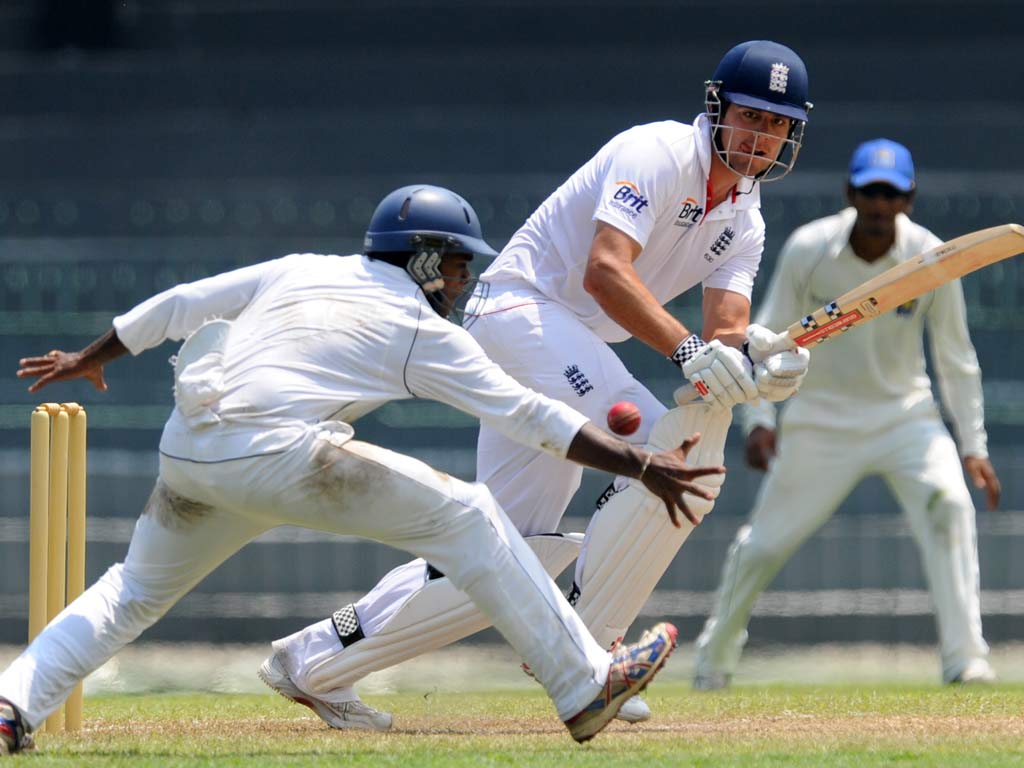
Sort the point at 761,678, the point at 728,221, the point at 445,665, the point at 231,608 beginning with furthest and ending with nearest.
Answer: the point at 231,608 < the point at 445,665 < the point at 761,678 < the point at 728,221

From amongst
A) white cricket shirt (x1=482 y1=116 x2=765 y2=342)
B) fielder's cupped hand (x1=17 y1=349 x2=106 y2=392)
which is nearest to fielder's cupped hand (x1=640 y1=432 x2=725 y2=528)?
white cricket shirt (x1=482 y1=116 x2=765 y2=342)

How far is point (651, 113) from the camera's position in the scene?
14211 mm

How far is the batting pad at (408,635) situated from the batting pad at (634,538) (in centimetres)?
30

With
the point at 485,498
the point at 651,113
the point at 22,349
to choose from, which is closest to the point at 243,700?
the point at 485,498

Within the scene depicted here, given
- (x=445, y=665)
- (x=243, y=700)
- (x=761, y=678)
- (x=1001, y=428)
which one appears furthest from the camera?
(x=1001, y=428)

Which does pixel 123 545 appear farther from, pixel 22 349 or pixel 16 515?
pixel 22 349

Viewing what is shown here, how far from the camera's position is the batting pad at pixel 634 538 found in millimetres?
4930

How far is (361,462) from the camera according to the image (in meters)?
4.32

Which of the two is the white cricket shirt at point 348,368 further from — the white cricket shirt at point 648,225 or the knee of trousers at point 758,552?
the knee of trousers at point 758,552

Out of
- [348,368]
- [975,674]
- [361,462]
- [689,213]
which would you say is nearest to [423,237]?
[348,368]

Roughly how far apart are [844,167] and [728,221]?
28.2 ft

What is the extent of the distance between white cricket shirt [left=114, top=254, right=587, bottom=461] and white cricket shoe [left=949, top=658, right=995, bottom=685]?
293cm

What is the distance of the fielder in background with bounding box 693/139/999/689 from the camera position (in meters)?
7.11

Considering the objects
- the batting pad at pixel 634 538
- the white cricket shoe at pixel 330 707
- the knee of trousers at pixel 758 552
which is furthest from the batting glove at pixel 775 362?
the knee of trousers at pixel 758 552
